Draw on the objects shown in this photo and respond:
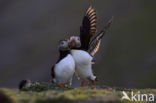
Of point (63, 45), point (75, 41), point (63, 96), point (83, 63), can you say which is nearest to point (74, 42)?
point (75, 41)

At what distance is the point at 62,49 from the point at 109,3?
114 feet

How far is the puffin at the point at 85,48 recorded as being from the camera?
11.8 metres

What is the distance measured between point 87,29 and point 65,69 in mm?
1665

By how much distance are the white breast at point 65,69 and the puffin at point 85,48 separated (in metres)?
0.30

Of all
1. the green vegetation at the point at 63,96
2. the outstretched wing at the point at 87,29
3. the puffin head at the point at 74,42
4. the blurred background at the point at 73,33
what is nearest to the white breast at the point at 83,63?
the puffin head at the point at 74,42

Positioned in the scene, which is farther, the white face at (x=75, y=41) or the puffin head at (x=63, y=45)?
the white face at (x=75, y=41)

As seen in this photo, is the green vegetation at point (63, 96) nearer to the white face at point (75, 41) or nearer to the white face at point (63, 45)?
the white face at point (63, 45)

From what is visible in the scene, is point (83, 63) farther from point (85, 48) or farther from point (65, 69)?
point (85, 48)

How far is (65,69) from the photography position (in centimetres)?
1139

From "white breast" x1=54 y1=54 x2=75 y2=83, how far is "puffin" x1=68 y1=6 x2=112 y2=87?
11.9 inches

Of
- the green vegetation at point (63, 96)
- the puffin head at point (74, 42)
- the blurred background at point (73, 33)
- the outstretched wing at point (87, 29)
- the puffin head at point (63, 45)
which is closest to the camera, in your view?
the green vegetation at point (63, 96)

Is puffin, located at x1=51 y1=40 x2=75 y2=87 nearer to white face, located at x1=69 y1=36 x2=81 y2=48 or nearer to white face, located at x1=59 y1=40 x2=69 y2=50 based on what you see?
white face, located at x1=59 y1=40 x2=69 y2=50

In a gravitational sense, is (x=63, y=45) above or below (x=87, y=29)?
below

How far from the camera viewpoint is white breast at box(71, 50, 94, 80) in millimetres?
11758
